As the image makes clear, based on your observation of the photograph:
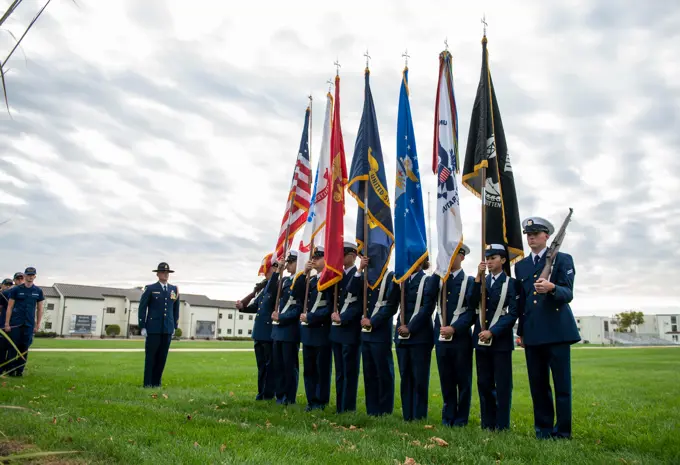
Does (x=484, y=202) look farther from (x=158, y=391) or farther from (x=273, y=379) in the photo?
(x=158, y=391)

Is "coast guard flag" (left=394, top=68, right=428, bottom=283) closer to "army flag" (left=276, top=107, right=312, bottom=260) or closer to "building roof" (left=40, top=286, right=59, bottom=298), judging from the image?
"army flag" (left=276, top=107, right=312, bottom=260)

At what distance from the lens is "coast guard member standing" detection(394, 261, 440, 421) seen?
22.6ft

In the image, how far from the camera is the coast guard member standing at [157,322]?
1018 cm

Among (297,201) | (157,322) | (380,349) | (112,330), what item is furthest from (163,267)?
(112,330)

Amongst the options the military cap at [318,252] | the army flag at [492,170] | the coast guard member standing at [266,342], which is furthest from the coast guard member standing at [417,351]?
the coast guard member standing at [266,342]

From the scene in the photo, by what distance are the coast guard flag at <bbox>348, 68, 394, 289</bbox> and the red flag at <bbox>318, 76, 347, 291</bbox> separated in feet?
1.20

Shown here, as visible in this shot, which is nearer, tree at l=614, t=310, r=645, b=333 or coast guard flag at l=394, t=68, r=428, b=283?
coast guard flag at l=394, t=68, r=428, b=283

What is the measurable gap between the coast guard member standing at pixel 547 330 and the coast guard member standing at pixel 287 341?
3.56 metres

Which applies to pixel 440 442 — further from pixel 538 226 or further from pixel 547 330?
pixel 538 226

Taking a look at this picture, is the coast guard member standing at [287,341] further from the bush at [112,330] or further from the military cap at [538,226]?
the bush at [112,330]

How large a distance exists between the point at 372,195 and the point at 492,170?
74.2 inches

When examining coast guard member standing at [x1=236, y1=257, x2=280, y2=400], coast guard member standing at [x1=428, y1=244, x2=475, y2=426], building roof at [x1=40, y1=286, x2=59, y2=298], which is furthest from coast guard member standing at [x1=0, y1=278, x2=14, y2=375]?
building roof at [x1=40, y1=286, x2=59, y2=298]

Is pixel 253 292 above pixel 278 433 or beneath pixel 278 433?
above

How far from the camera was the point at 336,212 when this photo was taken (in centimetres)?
841
